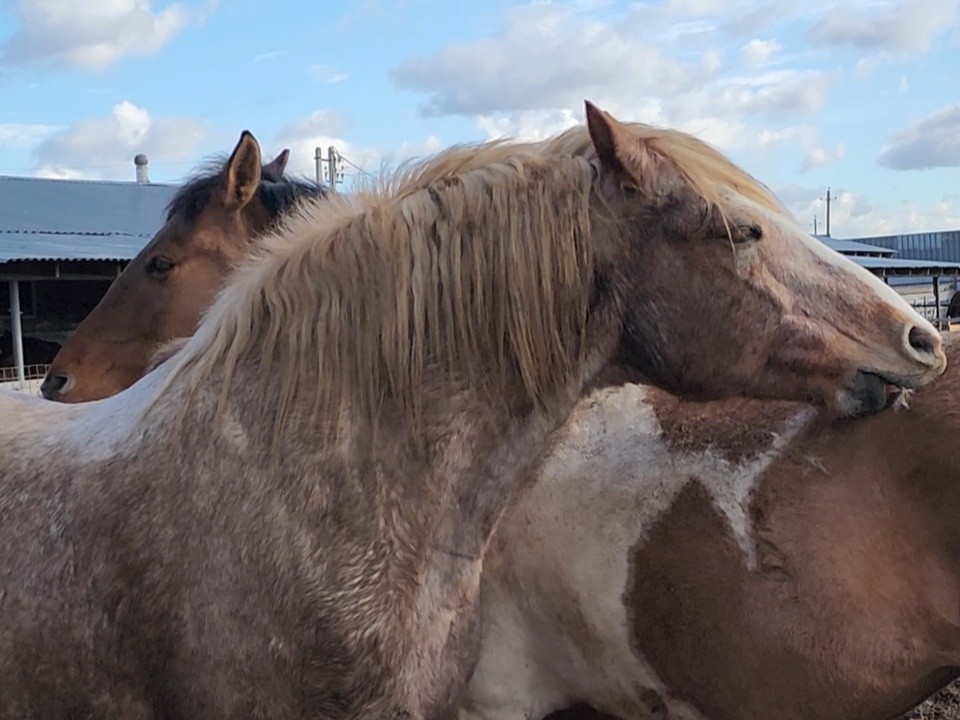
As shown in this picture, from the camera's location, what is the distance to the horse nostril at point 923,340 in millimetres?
1885

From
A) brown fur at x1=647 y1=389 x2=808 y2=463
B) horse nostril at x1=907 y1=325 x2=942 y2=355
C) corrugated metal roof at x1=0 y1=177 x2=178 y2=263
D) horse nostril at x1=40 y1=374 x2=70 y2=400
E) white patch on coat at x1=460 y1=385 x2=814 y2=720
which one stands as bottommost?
white patch on coat at x1=460 y1=385 x2=814 y2=720

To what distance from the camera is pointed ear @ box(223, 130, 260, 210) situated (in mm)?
3699

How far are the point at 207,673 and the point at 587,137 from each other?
132 cm

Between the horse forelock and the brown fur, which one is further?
the brown fur

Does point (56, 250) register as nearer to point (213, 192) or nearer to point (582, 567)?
point (213, 192)

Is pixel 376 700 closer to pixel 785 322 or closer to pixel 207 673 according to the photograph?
pixel 207 673

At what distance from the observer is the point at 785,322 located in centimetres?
190

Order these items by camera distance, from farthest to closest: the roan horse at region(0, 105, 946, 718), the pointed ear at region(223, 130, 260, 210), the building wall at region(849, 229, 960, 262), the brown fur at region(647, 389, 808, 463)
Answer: the building wall at region(849, 229, 960, 262), the pointed ear at region(223, 130, 260, 210), the brown fur at region(647, 389, 808, 463), the roan horse at region(0, 105, 946, 718)

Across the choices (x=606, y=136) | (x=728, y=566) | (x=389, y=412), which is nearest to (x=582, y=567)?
(x=728, y=566)

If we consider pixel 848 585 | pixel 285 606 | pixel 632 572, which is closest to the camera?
pixel 285 606

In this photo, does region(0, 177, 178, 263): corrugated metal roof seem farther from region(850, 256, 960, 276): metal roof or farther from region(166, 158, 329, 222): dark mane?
region(850, 256, 960, 276): metal roof

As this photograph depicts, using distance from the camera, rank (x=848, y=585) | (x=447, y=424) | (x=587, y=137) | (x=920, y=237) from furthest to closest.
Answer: (x=920, y=237) → (x=848, y=585) → (x=587, y=137) → (x=447, y=424)

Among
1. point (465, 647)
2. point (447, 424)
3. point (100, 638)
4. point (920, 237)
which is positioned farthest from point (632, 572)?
point (920, 237)

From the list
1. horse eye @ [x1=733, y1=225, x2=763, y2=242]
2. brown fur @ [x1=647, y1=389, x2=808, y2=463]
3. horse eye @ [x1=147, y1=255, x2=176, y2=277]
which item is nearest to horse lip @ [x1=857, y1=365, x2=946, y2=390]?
horse eye @ [x1=733, y1=225, x2=763, y2=242]
